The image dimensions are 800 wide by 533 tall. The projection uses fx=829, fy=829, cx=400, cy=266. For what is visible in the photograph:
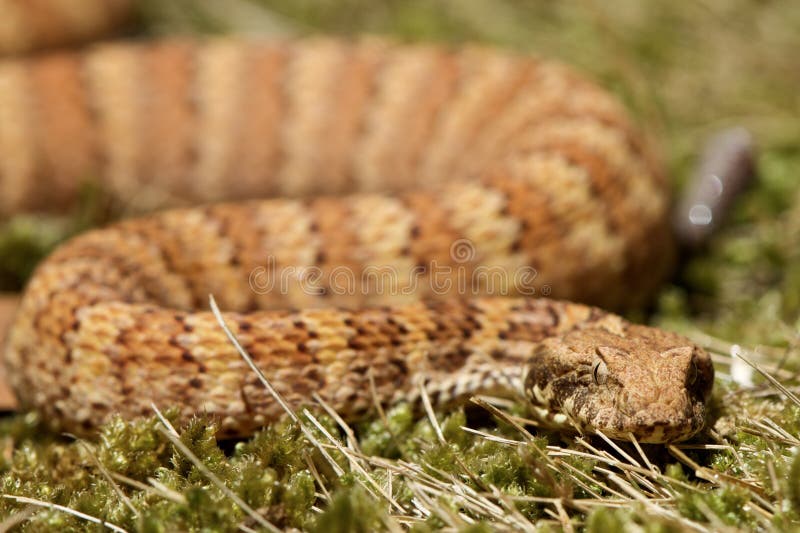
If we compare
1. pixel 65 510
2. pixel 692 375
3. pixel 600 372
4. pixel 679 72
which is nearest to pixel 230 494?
pixel 65 510

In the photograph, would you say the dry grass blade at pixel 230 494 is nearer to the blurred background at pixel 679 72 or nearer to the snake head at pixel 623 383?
the snake head at pixel 623 383

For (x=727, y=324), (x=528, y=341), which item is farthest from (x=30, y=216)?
(x=727, y=324)

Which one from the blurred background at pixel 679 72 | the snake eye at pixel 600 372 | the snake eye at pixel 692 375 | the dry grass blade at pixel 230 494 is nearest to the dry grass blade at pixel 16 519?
the dry grass blade at pixel 230 494

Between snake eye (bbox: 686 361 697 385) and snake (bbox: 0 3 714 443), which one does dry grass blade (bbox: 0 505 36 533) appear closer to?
snake (bbox: 0 3 714 443)

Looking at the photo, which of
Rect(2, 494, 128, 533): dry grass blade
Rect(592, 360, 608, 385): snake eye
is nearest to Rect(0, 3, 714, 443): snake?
Rect(592, 360, 608, 385): snake eye

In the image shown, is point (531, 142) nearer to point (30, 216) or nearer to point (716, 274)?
point (716, 274)

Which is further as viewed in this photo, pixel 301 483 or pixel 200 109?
pixel 200 109

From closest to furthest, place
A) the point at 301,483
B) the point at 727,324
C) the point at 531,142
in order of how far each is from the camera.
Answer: the point at 301,483 → the point at 727,324 → the point at 531,142

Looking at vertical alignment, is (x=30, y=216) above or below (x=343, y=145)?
below
